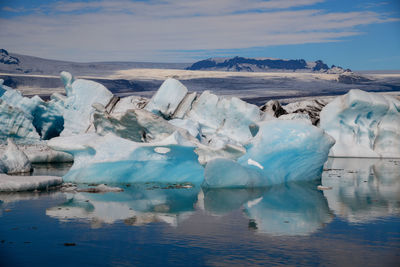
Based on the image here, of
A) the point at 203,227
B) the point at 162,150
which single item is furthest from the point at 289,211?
the point at 162,150

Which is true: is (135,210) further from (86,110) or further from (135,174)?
(86,110)

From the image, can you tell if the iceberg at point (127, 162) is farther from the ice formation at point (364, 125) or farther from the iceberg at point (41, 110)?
the iceberg at point (41, 110)

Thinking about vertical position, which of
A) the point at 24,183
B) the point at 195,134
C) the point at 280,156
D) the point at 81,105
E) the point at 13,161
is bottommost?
the point at 13,161

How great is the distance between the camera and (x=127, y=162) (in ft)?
45.8

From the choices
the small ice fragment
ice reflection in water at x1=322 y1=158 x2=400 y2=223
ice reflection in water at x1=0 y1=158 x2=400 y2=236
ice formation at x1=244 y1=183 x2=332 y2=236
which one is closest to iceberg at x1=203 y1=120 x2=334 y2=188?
ice reflection in water at x1=0 y1=158 x2=400 y2=236

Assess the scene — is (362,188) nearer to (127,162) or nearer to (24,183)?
(127,162)

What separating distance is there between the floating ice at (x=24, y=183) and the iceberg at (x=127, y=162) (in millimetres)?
1446

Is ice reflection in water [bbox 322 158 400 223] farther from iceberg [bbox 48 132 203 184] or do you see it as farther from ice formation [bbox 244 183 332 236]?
iceberg [bbox 48 132 203 184]

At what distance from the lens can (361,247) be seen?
730 centimetres

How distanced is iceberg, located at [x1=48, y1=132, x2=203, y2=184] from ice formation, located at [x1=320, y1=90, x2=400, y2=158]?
10.1 metres

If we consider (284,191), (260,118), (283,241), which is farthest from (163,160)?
(260,118)

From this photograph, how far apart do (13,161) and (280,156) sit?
25.3 ft

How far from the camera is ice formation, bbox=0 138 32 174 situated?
15.4 metres

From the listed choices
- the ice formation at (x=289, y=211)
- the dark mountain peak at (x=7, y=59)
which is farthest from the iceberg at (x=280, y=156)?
the dark mountain peak at (x=7, y=59)
